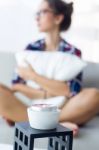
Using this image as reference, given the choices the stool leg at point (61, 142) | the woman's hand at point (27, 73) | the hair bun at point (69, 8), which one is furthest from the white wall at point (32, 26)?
the stool leg at point (61, 142)

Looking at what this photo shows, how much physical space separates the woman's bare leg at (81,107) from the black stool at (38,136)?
0.72m

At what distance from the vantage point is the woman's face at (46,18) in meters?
2.16

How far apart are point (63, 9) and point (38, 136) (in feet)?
4.41

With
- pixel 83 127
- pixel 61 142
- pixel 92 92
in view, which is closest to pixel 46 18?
pixel 92 92

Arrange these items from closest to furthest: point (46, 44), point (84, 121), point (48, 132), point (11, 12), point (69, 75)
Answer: point (48, 132), point (84, 121), point (69, 75), point (46, 44), point (11, 12)

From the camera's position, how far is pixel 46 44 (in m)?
2.14

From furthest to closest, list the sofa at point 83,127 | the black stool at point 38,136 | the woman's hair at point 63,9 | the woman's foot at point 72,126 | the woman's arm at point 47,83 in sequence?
1. the woman's hair at point 63,9
2. the woman's arm at point 47,83
3. the woman's foot at point 72,126
4. the sofa at point 83,127
5. the black stool at point 38,136

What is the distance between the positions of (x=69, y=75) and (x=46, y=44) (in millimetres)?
300

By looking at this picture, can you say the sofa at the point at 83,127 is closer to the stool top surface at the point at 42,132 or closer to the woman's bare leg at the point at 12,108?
the woman's bare leg at the point at 12,108

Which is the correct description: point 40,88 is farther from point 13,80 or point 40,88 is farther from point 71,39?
point 71,39

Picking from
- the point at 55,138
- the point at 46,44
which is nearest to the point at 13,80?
the point at 46,44

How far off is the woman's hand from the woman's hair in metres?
0.38

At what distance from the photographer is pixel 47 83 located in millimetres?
1946

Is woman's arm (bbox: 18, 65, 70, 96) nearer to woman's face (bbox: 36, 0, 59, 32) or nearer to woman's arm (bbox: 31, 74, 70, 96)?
woman's arm (bbox: 31, 74, 70, 96)
